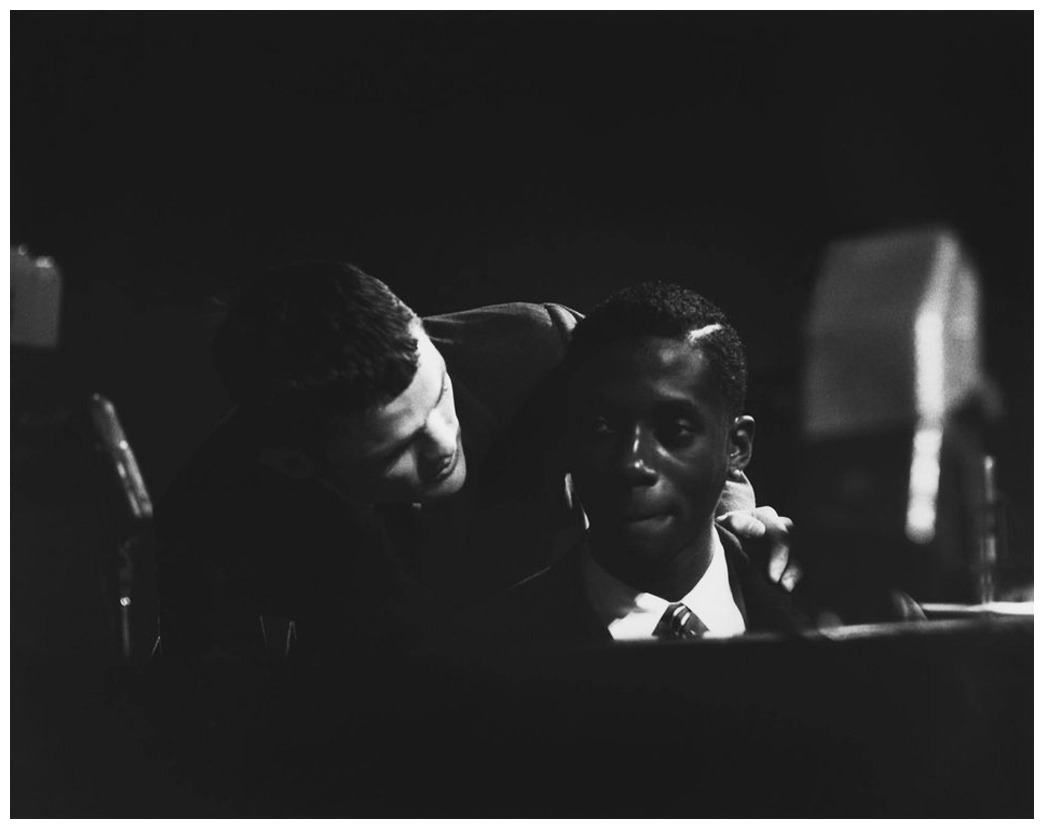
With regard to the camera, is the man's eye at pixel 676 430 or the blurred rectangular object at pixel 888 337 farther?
the blurred rectangular object at pixel 888 337

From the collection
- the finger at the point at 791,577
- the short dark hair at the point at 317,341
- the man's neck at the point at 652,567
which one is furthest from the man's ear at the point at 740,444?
the short dark hair at the point at 317,341

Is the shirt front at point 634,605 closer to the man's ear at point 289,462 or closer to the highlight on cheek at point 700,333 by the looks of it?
the highlight on cheek at point 700,333

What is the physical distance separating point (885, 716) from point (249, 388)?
4.68 feet

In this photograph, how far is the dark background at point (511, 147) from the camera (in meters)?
2.28

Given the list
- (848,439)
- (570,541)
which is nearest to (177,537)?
(570,541)

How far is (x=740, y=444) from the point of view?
2.22 metres

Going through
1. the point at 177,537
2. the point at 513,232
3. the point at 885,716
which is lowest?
the point at 885,716

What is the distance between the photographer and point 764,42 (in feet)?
7.58

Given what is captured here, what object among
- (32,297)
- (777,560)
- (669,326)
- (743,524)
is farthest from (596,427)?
(32,297)

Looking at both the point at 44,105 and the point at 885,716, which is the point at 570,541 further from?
the point at 44,105

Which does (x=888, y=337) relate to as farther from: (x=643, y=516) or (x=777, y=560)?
(x=643, y=516)

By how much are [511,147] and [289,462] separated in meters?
0.79

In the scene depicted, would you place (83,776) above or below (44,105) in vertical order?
below

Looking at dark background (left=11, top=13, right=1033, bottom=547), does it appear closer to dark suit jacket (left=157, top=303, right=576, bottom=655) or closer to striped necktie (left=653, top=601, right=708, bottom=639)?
dark suit jacket (left=157, top=303, right=576, bottom=655)
